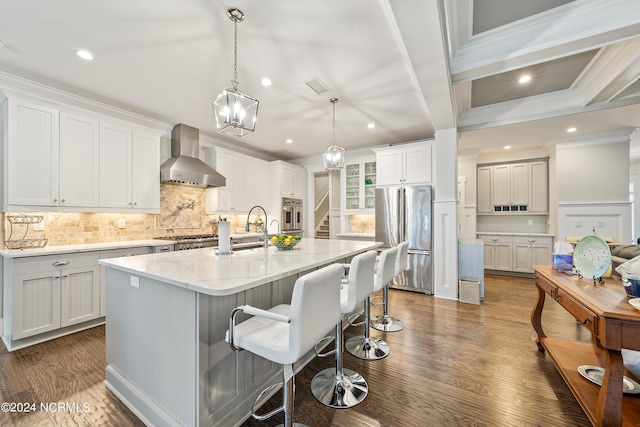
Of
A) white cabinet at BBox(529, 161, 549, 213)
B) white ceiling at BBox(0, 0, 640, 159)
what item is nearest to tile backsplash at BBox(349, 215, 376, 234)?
white ceiling at BBox(0, 0, 640, 159)

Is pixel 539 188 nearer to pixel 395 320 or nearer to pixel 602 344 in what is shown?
pixel 395 320

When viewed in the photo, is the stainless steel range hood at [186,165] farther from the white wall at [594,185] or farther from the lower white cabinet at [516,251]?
the white wall at [594,185]

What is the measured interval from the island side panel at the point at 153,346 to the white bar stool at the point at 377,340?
1410 mm

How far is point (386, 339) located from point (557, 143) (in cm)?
513

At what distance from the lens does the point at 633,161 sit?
6.42 meters

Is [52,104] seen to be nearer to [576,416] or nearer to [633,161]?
[576,416]

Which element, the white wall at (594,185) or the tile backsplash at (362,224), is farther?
the tile backsplash at (362,224)

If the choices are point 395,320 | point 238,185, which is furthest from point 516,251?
point 238,185

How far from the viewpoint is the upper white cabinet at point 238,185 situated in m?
4.71

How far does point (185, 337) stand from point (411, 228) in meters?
3.80

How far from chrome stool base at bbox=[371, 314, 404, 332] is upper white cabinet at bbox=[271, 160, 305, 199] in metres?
3.55

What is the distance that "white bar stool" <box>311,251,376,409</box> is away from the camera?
1.74m

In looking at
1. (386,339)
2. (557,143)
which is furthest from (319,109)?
(557,143)

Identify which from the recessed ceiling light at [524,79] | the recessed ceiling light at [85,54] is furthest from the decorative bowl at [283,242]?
the recessed ceiling light at [524,79]
